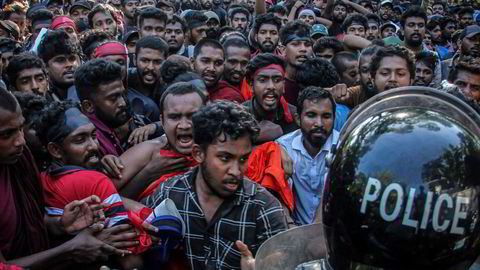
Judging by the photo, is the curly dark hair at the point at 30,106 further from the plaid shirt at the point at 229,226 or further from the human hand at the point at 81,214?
the plaid shirt at the point at 229,226

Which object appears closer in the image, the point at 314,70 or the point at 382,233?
the point at 382,233

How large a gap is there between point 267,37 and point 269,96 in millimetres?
2565

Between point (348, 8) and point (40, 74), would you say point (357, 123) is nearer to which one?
point (40, 74)

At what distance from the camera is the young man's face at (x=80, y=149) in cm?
273

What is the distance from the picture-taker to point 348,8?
10.2m

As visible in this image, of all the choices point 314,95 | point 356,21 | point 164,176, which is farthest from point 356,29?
point 164,176

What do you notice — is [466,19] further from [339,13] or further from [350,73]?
[350,73]

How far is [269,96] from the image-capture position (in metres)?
4.13

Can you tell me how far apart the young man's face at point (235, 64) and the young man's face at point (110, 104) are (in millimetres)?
1869

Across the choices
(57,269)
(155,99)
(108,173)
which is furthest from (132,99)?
(57,269)

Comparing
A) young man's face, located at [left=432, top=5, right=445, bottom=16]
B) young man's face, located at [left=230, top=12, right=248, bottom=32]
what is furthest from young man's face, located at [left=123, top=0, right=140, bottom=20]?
young man's face, located at [left=432, top=5, right=445, bottom=16]

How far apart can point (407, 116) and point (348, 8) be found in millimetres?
9486

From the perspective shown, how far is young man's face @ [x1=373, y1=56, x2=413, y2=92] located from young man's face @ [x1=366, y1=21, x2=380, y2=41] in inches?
174

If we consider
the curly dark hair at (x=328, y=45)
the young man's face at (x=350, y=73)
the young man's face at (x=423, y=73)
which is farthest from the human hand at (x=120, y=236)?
the curly dark hair at (x=328, y=45)
